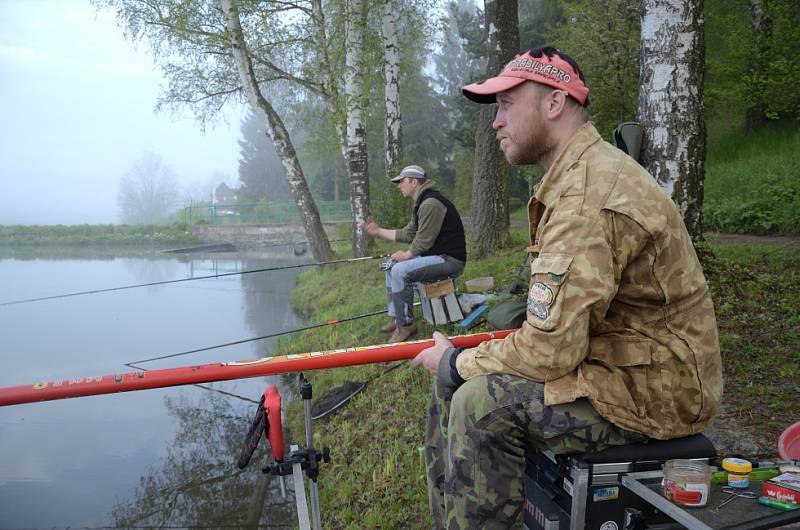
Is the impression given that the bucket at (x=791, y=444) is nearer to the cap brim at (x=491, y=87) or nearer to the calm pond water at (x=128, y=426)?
the cap brim at (x=491, y=87)

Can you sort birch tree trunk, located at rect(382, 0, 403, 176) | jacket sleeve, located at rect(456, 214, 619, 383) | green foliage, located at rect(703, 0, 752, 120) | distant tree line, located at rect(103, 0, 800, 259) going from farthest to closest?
birch tree trunk, located at rect(382, 0, 403, 176) → green foliage, located at rect(703, 0, 752, 120) → distant tree line, located at rect(103, 0, 800, 259) → jacket sleeve, located at rect(456, 214, 619, 383)

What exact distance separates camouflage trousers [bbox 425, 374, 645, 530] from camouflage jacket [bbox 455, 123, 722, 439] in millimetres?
56

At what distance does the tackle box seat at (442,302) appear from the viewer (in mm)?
5547

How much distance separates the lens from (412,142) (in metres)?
37.4

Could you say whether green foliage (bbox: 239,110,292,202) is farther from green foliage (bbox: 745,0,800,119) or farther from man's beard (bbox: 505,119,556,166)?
man's beard (bbox: 505,119,556,166)

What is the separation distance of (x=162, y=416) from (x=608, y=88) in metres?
12.0

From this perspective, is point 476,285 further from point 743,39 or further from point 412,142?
point 412,142

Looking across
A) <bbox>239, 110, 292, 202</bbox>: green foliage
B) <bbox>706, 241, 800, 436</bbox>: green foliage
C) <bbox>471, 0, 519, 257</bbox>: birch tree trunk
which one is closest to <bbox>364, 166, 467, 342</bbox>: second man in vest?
<bbox>706, 241, 800, 436</bbox>: green foliage

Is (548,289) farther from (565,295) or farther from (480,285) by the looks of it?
(480,285)

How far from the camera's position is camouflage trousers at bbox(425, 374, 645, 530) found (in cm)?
186

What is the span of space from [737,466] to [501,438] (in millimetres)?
775

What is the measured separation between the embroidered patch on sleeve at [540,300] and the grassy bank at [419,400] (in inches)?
77.6

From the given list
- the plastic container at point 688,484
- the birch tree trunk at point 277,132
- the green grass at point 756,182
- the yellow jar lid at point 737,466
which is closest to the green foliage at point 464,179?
the green grass at point 756,182

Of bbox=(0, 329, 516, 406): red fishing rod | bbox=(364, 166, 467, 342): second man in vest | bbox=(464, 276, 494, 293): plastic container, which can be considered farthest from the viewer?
bbox=(464, 276, 494, 293): plastic container
